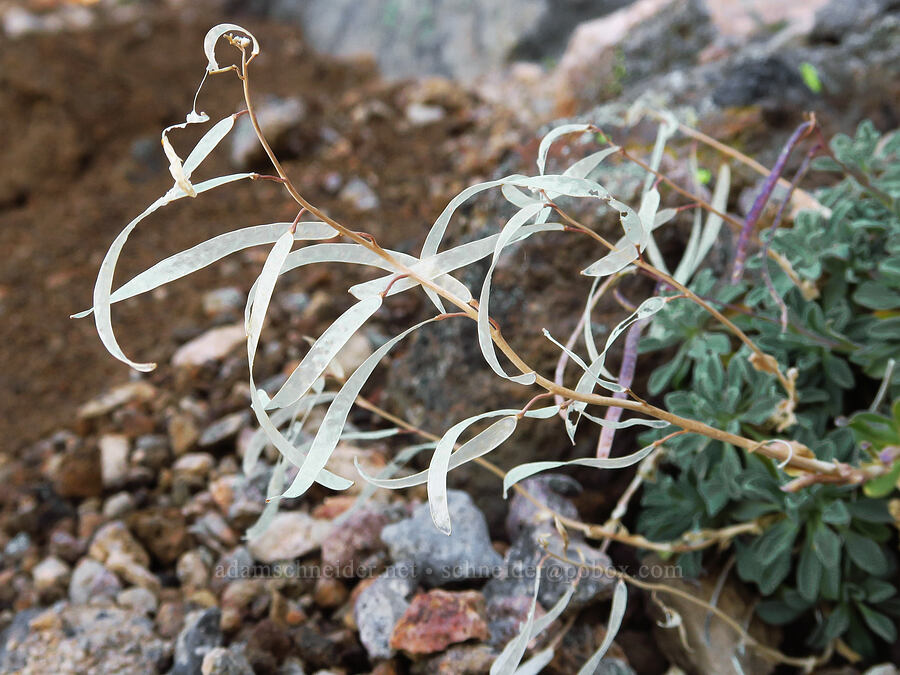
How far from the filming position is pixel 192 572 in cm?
144

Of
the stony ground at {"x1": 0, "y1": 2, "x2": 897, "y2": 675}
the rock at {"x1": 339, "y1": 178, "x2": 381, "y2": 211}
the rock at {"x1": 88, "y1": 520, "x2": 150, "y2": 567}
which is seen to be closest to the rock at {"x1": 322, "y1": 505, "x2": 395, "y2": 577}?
the stony ground at {"x1": 0, "y1": 2, "x2": 897, "y2": 675}

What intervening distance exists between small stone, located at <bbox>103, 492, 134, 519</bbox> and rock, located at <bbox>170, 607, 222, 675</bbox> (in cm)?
48

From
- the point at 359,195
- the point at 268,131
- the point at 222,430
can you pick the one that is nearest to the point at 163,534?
the point at 222,430

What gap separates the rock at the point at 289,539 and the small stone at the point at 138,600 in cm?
19

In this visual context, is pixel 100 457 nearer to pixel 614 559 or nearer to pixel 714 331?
pixel 614 559

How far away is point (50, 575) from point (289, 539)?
492 millimetres

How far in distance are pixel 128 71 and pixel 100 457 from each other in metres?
2.77

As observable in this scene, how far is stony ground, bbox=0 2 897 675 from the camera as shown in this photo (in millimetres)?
1233

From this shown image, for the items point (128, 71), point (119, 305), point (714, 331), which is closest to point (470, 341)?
point (714, 331)

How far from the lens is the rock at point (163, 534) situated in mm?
1507

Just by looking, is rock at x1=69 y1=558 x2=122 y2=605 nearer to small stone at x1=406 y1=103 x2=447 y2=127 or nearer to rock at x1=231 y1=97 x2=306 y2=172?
rock at x1=231 y1=97 x2=306 y2=172

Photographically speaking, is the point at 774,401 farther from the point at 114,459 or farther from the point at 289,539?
the point at 114,459

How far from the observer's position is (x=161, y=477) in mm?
1733

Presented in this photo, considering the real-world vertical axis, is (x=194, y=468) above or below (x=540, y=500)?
above
